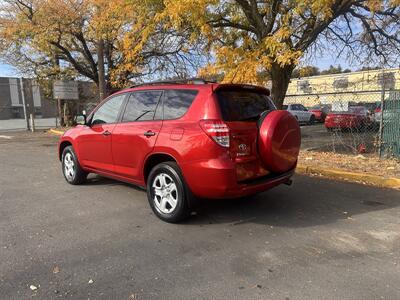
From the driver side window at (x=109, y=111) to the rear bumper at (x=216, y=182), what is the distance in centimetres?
195

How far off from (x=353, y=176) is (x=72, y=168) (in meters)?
5.42

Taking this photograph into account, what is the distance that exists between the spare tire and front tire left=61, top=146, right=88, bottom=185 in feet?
12.2

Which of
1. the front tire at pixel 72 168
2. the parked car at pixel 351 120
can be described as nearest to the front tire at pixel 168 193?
the front tire at pixel 72 168

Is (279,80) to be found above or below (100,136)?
above

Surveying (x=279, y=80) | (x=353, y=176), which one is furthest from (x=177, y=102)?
(x=279, y=80)

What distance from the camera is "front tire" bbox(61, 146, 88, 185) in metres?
6.72

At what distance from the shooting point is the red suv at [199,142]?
4.24m

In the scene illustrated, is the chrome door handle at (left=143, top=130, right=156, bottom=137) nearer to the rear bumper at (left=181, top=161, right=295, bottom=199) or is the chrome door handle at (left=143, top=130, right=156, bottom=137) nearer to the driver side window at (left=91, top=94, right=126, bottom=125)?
the rear bumper at (left=181, top=161, right=295, bottom=199)

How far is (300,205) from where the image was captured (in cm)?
547

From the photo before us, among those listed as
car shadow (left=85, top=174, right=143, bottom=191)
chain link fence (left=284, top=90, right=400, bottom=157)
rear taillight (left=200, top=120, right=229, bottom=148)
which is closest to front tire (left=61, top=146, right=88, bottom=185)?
car shadow (left=85, top=174, right=143, bottom=191)

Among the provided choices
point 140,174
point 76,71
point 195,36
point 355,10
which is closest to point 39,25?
point 76,71

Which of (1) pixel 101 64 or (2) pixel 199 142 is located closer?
(2) pixel 199 142

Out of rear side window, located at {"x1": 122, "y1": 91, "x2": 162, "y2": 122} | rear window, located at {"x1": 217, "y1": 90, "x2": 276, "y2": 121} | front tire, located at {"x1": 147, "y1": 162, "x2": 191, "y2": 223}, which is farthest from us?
rear side window, located at {"x1": 122, "y1": 91, "x2": 162, "y2": 122}

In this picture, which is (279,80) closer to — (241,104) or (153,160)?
(241,104)
